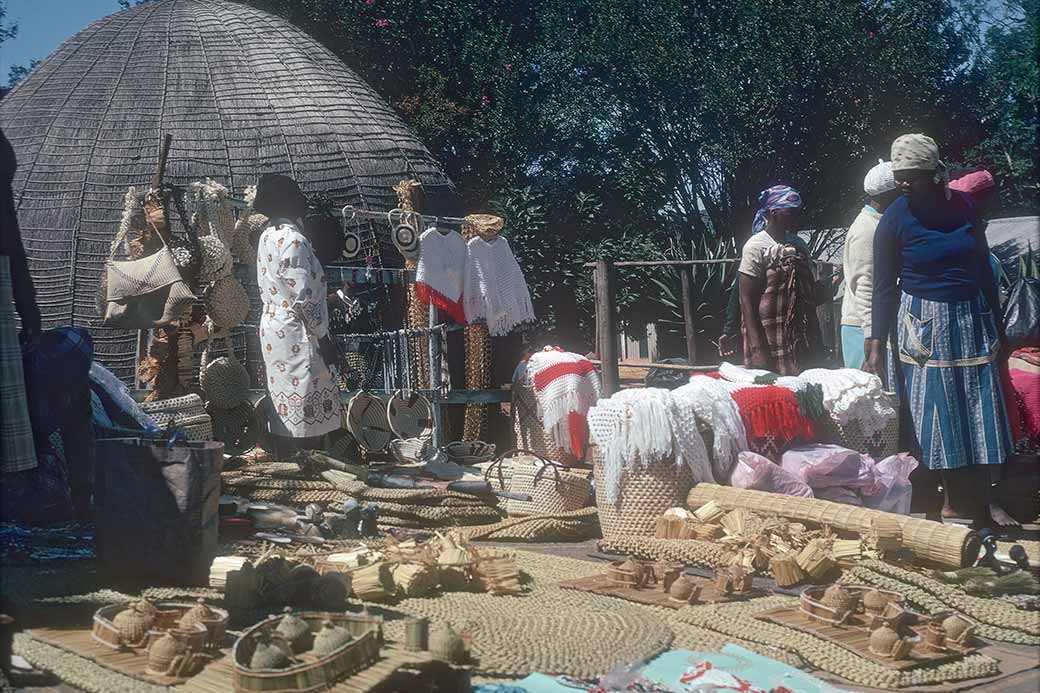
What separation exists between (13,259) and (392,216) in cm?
473

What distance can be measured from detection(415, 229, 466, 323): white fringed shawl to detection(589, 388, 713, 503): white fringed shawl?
10.2 feet

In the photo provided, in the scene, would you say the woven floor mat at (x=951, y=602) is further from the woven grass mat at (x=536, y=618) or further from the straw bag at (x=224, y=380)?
the straw bag at (x=224, y=380)

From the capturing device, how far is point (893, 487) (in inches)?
231

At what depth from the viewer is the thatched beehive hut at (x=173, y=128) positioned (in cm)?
1153

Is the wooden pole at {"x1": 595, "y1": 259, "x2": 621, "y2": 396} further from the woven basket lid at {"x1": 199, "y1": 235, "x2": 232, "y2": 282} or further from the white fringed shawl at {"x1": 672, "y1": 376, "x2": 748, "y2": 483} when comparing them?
the woven basket lid at {"x1": 199, "y1": 235, "x2": 232, "y2": 282}

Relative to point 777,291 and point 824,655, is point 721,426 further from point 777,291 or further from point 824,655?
point 824,655

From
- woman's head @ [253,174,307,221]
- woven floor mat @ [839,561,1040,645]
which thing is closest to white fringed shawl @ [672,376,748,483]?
woven floor mat @ [839,561,1040,645]

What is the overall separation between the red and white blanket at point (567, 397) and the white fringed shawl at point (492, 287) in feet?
4.15

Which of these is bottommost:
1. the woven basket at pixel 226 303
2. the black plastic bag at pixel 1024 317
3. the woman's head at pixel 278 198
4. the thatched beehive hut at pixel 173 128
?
the black plastic bag at pixel 1024 317

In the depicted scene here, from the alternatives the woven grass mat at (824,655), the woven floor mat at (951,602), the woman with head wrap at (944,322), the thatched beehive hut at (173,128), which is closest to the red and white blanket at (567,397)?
the woman with head wrap at (944,322)

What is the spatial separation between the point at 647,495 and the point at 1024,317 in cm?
270

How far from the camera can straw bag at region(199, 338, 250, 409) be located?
8.53 metres

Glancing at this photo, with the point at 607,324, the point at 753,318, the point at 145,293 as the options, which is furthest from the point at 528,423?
the point at 145,293

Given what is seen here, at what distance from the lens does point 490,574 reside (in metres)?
4.62
